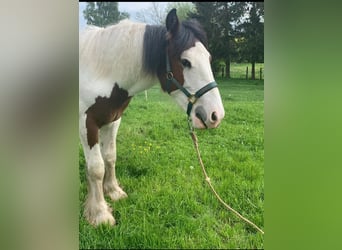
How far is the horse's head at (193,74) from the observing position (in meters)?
0.90

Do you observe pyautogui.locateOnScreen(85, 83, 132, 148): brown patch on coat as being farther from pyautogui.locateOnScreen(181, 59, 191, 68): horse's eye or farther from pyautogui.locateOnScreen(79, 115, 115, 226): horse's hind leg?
pyautogui.locateOnScreen(181, 59, 191, 68): horse's eye

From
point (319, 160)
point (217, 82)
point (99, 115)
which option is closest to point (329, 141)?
point (319, 160)

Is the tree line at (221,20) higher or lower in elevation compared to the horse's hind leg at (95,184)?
higher

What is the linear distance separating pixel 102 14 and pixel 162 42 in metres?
0.24

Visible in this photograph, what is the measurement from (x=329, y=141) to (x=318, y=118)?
0.03 meters

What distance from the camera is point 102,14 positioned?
3.26 ft

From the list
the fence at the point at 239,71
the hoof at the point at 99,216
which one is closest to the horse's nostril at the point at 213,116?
the fence at the point at 239,71

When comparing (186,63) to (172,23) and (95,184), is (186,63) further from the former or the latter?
(95,184)

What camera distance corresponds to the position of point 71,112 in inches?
15.7

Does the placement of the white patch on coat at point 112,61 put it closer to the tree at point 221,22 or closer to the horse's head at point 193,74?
the horse's head at point 193,74

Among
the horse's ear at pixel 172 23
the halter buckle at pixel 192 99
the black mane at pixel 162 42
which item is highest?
the horse's ear at pixel 172 23

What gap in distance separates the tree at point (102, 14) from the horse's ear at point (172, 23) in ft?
0.68

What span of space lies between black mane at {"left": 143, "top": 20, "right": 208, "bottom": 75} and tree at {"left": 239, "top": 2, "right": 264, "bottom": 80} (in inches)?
4.6

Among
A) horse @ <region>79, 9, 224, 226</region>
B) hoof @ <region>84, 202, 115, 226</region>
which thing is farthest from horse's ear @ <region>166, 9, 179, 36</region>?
hoof @ <region>84, 202, 115, 226</region>
